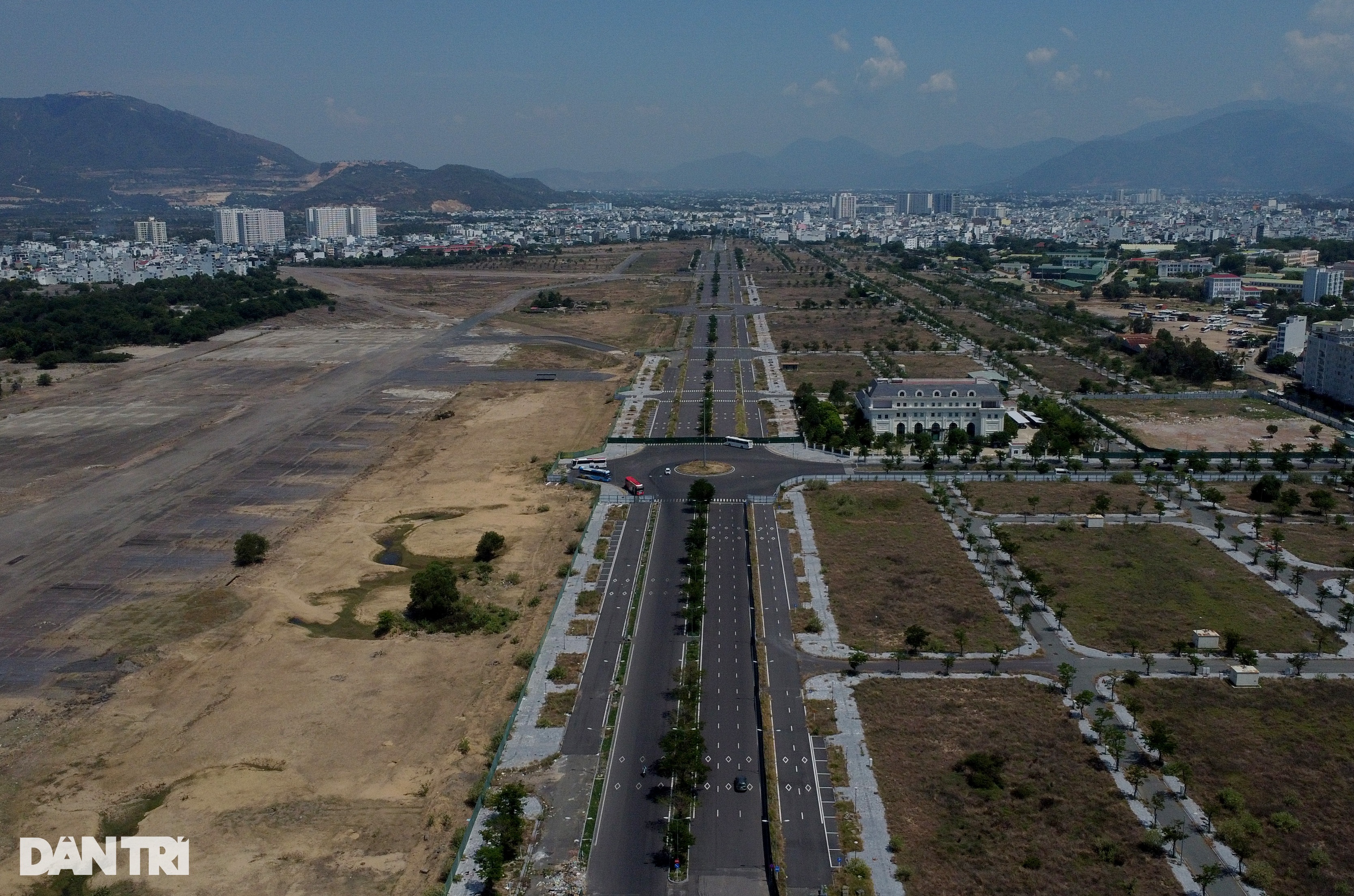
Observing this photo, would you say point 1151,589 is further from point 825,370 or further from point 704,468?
point 825,370

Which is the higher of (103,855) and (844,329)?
(844,329)

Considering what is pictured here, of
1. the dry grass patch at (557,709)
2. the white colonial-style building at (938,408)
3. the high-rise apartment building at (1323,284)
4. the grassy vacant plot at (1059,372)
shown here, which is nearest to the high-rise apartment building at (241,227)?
the grassy vacant plot at (1059,372)

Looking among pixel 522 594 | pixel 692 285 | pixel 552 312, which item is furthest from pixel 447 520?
pixel 692 285

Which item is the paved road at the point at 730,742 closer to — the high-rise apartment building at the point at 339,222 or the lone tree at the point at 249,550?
the lone tree at the point at 249,550

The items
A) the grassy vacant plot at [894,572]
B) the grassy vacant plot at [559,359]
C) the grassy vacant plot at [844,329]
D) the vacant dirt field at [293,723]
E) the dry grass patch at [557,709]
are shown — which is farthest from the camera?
the grassy vacant plot at [844,329]

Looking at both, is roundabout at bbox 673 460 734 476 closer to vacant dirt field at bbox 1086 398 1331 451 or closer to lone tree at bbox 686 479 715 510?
lone tree at bbox 686 479 715 510

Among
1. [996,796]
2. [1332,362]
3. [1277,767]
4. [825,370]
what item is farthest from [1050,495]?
[825,370]
